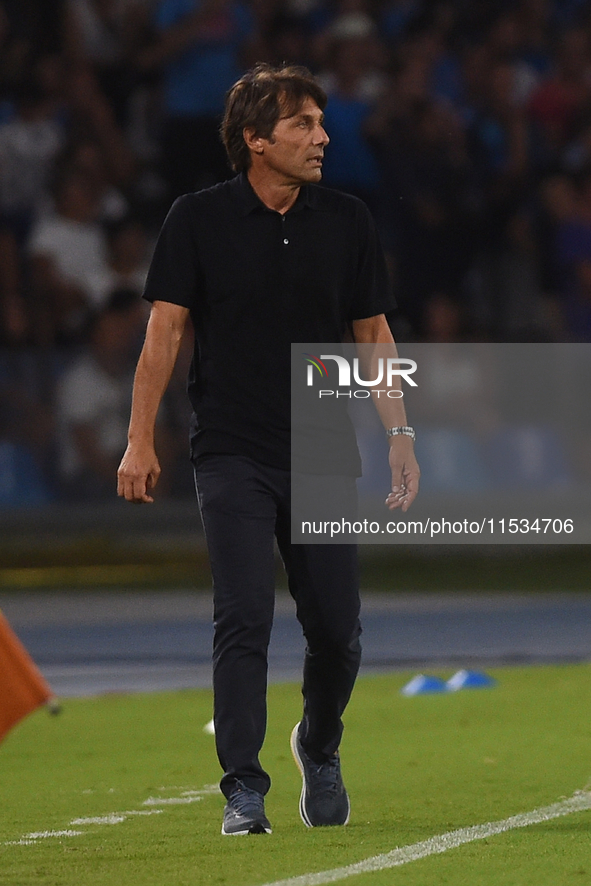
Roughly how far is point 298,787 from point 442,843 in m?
1.53

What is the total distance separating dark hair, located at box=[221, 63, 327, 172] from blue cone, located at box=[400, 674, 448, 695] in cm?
438

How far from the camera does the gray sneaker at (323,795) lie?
511 cm

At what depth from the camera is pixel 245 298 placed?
4957 mm

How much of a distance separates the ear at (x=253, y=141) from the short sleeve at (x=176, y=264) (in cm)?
27

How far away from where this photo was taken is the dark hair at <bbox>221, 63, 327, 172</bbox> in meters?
4.97

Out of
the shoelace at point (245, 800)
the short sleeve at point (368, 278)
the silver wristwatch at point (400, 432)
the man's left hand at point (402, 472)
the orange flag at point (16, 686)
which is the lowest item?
the shoelace at point (245, 800)

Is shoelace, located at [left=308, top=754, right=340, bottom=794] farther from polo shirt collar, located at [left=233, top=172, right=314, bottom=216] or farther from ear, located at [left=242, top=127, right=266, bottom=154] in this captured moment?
ear, located at [left=242, top=127, right=266, bottom=154]

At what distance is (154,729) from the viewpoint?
7941 millimetres

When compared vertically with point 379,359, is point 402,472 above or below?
below

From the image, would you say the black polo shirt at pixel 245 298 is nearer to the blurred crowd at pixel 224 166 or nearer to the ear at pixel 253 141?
the ear at pixel 253 141

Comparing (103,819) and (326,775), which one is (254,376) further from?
(103,819)

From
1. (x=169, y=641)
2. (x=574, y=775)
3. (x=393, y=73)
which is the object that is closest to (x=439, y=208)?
(x=393, y=73)

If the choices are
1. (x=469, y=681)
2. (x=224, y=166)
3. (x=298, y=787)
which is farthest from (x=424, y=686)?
(x=224, y=166)

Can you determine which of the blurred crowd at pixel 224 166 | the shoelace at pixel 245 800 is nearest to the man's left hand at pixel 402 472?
the shoelace at pixel 245 800
